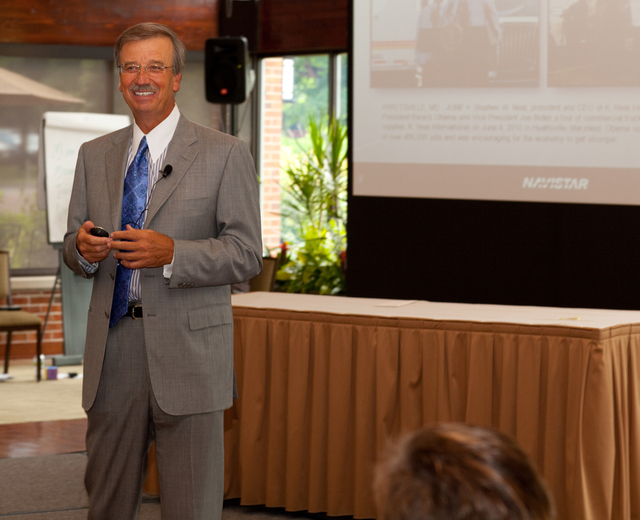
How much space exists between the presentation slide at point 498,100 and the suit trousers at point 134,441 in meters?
3.22

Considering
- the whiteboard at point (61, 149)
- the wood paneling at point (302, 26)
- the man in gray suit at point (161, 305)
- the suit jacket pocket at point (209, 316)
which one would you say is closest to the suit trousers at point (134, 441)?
the man in gray suit at point (161, 305)

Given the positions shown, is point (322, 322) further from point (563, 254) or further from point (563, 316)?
point (563, 254)

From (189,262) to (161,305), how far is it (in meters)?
0.15

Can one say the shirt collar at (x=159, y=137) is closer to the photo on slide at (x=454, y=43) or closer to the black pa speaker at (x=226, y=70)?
the photo on slide at (x=454, y=43)

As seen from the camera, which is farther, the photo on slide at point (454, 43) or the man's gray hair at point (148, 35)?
the photo on slide at point (454, 43)

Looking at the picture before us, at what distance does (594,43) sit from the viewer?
454 cm

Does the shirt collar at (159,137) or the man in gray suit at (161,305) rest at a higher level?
the shirt collar at (159,137)

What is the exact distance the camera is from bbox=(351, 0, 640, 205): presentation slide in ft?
14.7

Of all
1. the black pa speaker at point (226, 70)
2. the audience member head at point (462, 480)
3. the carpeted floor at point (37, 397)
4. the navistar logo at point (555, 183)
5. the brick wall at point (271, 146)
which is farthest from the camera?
the brick wall at point (271, 146)

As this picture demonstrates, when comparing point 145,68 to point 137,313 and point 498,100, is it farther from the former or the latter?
point 498,100

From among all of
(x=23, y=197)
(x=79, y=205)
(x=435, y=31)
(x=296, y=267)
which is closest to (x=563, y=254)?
(x=435, y=31)

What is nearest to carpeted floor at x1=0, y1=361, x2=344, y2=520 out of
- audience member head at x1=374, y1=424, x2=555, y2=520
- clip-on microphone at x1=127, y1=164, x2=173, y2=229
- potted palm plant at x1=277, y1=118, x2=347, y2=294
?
clip-on microphone at x1=127, y1=164, x2=173, y2=229

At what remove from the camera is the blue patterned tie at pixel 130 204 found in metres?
1.96

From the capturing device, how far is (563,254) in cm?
487
